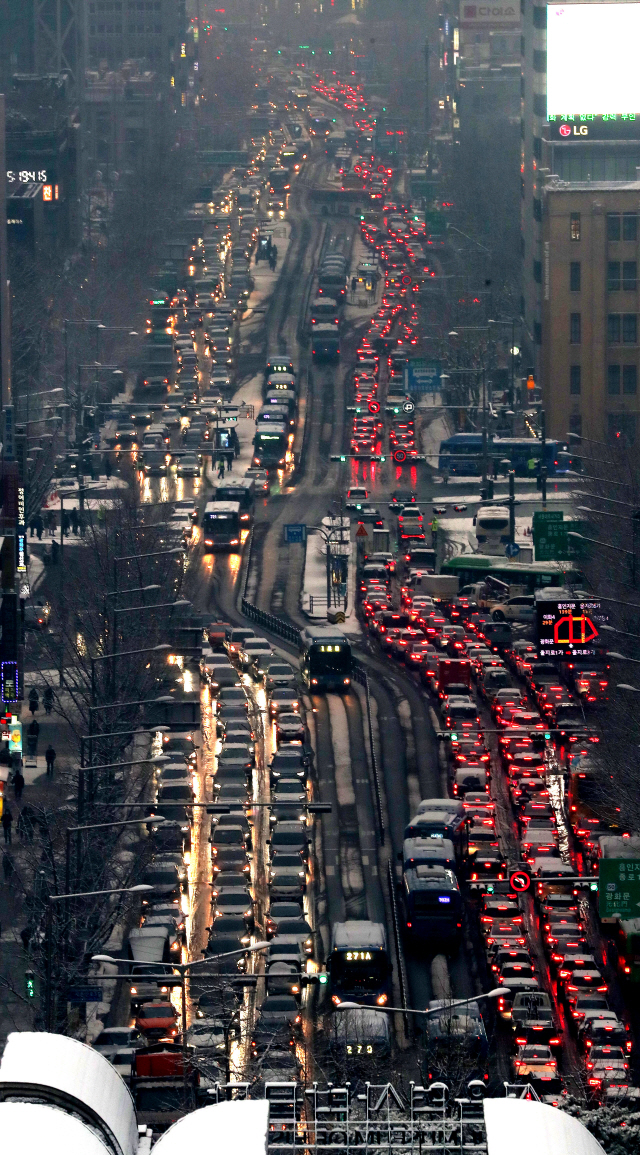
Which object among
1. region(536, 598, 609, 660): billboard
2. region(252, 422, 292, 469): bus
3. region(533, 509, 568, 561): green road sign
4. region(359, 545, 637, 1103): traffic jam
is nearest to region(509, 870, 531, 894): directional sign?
region(359, 545, 637, 1103): traffic jam

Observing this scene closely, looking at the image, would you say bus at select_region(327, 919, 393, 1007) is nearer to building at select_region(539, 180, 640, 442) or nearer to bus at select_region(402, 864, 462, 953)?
bus at select_region(402, 864, 462, 953)

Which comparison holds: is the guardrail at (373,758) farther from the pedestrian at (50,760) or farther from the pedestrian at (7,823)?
the pedestrian at (7,823)

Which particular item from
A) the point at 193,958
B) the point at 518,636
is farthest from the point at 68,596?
the point at 193,958

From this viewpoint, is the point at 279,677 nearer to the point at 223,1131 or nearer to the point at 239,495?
the point at 239,495

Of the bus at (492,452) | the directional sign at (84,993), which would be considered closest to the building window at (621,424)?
the bus at (492,452)

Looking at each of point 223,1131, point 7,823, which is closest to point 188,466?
point 7,823

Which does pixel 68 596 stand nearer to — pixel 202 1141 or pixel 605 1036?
pixel 605 1036

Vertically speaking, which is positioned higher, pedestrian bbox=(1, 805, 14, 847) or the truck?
pedestrian bbox=(1, 805, 14, 847)
